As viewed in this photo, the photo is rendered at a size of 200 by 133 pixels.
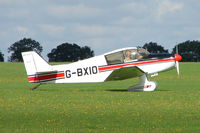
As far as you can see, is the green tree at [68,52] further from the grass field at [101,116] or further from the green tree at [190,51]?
the grass field at [101,116]

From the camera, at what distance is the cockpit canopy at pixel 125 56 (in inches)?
758

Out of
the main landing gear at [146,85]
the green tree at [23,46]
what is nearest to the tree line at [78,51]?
the green tree at [23,46]

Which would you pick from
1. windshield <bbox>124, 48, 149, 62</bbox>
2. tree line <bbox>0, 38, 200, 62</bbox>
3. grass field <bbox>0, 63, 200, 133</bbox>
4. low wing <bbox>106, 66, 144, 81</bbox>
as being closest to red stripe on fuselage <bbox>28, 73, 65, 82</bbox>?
low wing <bbox>106, 66, 144, 81</bbox>

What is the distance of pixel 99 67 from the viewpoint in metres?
19.5

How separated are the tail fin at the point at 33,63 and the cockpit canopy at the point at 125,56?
2.98 meters

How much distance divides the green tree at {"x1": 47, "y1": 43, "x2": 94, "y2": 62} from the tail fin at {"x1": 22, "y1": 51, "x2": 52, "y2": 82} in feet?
256

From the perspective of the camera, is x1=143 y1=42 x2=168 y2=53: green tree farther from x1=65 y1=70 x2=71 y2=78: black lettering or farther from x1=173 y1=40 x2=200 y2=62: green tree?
x1=65 y1=70 x2=71 y2=78: black lettering

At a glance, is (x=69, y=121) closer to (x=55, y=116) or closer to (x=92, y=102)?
(x=55, y=116)

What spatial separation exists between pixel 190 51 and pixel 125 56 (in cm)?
8023

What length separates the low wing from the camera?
1853 centimetres

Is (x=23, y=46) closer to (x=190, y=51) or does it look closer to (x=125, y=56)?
(x=190, y=51)

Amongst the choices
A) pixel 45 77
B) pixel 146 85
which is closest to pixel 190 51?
pixel 146 85

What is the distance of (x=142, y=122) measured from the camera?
10.1m

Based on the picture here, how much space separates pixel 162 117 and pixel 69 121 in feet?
8.06
